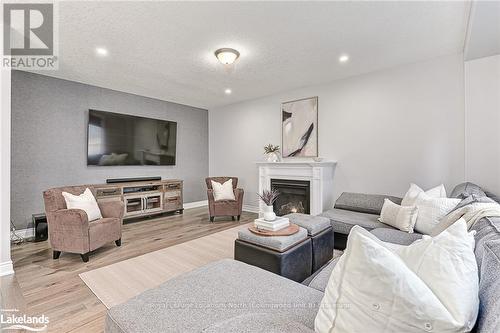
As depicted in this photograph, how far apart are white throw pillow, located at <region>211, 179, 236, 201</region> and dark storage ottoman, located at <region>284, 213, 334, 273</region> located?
82.6 inches

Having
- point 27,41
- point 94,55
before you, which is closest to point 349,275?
point 94,55

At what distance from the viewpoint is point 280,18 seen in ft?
7.74

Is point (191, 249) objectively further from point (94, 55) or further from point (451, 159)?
point (451, 159)

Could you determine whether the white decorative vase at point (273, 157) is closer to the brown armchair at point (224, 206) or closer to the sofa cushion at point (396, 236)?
the brown armchair at point (224, 206)

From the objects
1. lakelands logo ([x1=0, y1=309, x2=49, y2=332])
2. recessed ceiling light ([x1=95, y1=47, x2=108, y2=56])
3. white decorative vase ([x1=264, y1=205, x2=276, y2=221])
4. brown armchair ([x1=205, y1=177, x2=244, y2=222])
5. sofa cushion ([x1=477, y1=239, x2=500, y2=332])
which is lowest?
lakelands logo ([x1=0, y1=309, x2=49, y2=332])

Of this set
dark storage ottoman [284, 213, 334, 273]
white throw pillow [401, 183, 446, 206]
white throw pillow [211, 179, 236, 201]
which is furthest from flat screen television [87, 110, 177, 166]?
white throw pillow [401, 183, 446, 206]

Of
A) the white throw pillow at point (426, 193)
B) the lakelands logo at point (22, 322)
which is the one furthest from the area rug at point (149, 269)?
the white throw pillow at point (426, 193)

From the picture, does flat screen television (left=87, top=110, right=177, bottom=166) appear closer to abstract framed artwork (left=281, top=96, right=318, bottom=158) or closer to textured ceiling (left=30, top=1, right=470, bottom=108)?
textured ceiling (left=30, top=1, right=470, bottom=108)

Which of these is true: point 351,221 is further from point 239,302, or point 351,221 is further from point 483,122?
point 239,302

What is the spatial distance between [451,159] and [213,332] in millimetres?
3736

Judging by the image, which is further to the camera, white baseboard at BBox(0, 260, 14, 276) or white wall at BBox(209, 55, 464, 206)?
white wall at BBox(209, 55, 464, 206)

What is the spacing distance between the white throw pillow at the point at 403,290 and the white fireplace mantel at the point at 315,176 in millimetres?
3299

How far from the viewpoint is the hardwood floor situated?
1.76 meters

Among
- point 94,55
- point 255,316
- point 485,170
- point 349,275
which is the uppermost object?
point 94,55
